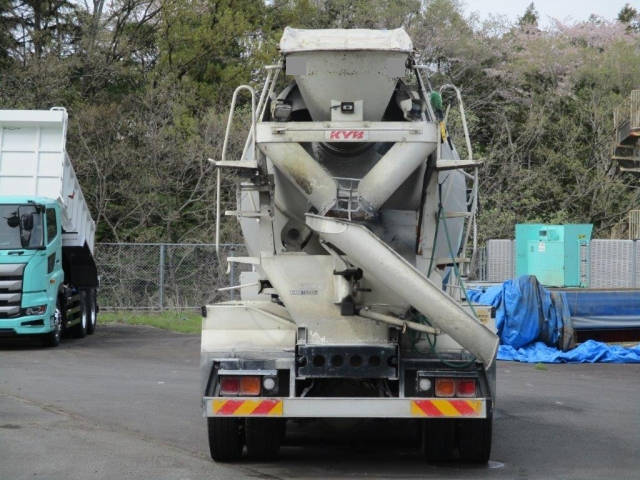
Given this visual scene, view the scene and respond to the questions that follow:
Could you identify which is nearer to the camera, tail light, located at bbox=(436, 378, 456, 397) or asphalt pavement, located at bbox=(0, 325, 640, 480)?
tail light, located at bbox=(436, 378, 456, 397)

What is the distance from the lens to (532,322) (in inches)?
738

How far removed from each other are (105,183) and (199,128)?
332cm

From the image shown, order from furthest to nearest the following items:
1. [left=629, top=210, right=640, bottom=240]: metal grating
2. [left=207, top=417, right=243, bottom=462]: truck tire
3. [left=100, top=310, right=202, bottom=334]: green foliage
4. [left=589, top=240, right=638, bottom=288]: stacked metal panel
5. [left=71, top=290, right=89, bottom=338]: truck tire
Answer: [left=629, top=210, right=640, bottom=240]: metal grating, [left=589, top=240, right=638, bottom=288]: stacked metal panel, [left=100, top=310, right=202, bottom=334]: green foliage, [left=71, top=290, right=89, bottom=338]: truck tire, [left=207, top=417, right=243, bottom=462]: truck tire

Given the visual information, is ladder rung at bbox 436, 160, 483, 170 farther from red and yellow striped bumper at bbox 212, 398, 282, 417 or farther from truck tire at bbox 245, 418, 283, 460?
truck tire at bbox 245, 418, 283, 460

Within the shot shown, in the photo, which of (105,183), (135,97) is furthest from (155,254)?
(135,97)

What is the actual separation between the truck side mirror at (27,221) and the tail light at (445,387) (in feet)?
41.7

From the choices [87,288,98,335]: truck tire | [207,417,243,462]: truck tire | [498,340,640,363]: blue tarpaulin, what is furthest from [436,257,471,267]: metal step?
[87,288,98,335]: truck tire

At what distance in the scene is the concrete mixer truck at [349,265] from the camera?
27.0 feet

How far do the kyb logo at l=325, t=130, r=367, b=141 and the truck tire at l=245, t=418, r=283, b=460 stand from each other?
95.0 inches

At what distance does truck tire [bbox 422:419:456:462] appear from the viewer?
Result: 8.98m

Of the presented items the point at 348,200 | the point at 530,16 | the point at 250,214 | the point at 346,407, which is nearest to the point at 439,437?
the point at 346,407

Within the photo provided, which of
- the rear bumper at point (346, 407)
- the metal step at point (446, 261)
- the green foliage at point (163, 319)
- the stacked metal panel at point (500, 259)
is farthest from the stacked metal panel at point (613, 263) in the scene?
the rear bumper at point (346, 407)

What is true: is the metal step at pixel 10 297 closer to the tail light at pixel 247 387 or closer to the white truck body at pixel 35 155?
the white truck body at pixel 35 155

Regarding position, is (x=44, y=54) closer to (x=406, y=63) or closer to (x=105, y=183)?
(x=105, y=183)
